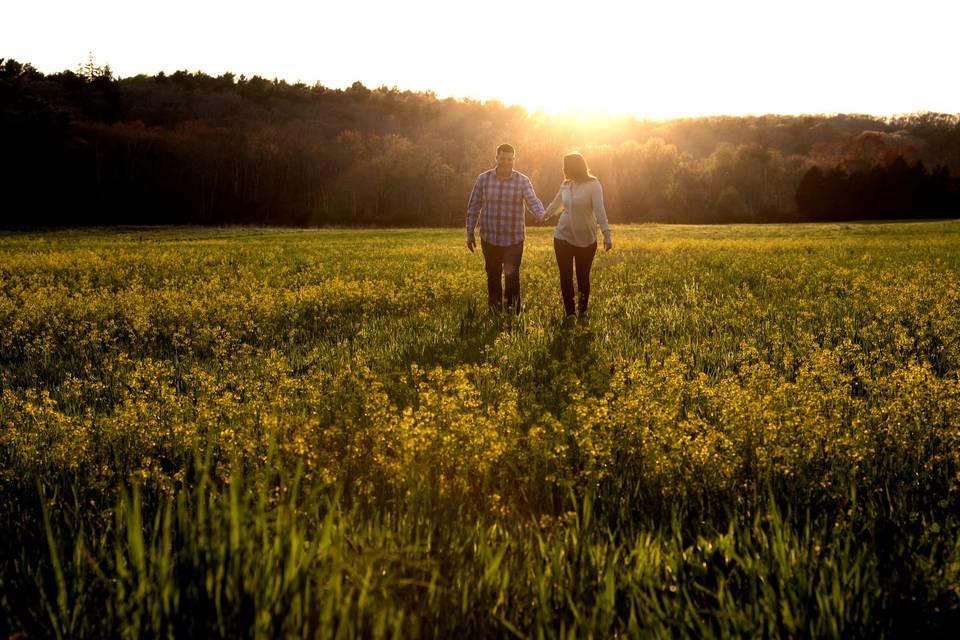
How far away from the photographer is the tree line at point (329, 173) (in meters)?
74.9

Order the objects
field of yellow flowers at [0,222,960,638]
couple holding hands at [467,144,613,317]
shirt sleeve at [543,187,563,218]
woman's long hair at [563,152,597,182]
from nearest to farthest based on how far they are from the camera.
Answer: field of yellow flowers at [0,222,960,638] < woman's long hair at [563,152,597,182] < couple holding hands at [467,144,613,317] < shirt sleeve at [543,187,563,218]

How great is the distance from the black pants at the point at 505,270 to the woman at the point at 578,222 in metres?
0.75

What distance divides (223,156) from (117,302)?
84828 millimetres

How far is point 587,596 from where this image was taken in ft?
8.45

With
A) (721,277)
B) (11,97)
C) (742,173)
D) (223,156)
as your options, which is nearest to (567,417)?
(721,277)

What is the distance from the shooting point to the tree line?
74938mm

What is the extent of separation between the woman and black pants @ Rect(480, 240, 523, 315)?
0.75m

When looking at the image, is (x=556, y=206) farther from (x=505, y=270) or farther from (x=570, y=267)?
(x=505, y=270)

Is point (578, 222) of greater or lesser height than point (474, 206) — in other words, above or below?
below

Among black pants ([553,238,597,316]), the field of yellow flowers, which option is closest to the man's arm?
black pants ([553,238,597,316])

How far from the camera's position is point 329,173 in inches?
3728

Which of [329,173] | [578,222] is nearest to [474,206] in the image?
[578,222]

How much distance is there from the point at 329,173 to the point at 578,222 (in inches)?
3513

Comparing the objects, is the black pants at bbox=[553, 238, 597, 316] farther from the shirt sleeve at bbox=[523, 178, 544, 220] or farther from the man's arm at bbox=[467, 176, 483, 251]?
the man's arm at bbox=[467, 176, 483, 251]
